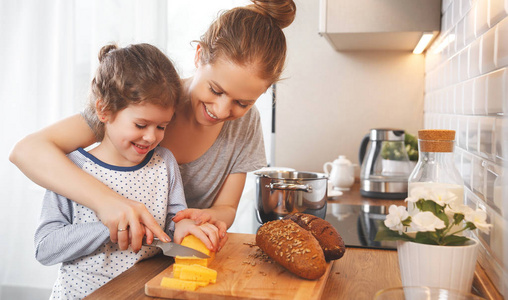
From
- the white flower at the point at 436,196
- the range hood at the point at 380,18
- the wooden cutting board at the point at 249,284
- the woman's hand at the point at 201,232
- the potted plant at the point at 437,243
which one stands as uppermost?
the range hood at the point at 380,18

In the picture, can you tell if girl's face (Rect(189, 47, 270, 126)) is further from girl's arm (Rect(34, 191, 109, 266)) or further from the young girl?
girl's arm (Rect(34, 191, 109, 266))

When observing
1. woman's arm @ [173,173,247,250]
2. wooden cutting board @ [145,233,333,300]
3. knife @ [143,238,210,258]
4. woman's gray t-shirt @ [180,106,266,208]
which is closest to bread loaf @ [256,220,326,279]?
wooden cutting board @ [145,233,333,300]

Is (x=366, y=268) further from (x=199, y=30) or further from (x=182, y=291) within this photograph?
(x=199, y=30)

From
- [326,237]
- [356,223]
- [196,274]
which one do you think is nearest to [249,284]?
[196,274]

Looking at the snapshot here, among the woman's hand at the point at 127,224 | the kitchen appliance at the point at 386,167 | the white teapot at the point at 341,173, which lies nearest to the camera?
the woman's hand at the point at 127,224

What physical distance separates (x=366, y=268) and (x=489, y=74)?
1.48 feet

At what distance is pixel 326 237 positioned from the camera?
0.94 m

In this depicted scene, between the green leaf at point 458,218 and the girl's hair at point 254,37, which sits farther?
the girl's hair at point 254,37

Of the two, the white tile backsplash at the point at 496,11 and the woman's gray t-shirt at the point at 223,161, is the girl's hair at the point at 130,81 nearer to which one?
the woman's gray t-shirt at the point at 223,161

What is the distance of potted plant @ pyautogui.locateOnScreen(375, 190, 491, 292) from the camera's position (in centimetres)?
70

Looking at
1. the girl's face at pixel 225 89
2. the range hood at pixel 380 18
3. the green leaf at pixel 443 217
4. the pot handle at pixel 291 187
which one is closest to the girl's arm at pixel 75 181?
the girl's face at pixel 225 89

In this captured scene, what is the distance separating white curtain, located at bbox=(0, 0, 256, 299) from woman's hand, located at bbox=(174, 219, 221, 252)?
2.75 feet

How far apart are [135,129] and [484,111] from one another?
720mm

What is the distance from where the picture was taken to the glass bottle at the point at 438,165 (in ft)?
3.00
